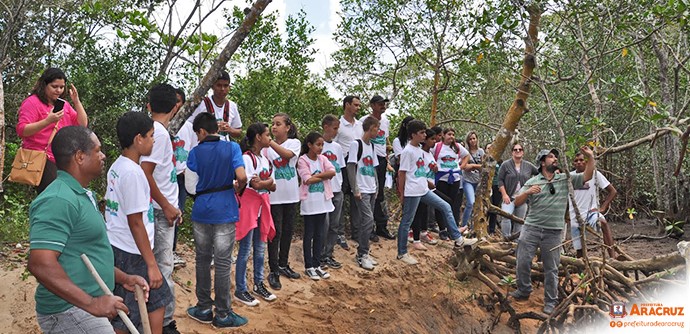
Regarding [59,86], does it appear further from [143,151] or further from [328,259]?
[328,259]

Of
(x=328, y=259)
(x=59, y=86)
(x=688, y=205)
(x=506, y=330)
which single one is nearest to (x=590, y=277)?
(x=506, y=330)

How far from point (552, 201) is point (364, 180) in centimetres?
240

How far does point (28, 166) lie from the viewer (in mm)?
4488

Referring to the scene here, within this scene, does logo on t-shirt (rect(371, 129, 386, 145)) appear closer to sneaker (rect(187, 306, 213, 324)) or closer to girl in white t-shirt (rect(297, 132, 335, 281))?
girl in white t-shirt (rect(297, 132, 335, 281))

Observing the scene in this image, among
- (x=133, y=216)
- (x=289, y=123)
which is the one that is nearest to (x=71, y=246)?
(x=133, y=216)

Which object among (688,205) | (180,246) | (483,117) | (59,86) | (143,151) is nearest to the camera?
(143,151)

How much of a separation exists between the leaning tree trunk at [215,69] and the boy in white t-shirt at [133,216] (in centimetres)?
164

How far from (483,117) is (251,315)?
58.5 ft

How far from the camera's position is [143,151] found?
3561mm

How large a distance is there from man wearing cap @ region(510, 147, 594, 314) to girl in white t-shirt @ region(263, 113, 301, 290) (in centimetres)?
281

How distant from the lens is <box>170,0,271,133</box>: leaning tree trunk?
16.9ft

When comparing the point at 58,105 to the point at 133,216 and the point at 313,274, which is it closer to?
the point at 133,216

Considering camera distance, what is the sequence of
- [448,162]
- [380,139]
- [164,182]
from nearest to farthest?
[164,182]
[380,139]
[448,162]

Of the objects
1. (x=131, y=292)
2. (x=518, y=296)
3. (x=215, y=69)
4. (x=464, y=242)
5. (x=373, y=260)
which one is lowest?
(x=518, y=296)
